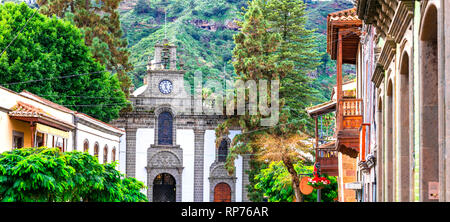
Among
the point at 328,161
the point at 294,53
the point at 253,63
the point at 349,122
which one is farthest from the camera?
the point at 294,53

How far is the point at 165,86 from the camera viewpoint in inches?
2288

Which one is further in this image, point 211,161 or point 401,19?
point 211,161

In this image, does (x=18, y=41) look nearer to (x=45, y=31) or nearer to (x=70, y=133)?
(x=45, y=31)

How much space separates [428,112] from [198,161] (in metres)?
48.6

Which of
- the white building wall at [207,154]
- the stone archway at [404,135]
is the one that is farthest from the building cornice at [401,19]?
the white building wall at [207,154]

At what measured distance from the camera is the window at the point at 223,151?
57250mm

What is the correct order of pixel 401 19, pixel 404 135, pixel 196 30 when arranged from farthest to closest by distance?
pixel 196 30 → pixel 404 135 → pixel 401 19

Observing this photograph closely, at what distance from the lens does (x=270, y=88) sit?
51.1m

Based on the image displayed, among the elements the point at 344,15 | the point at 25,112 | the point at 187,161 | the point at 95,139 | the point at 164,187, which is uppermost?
the point at 344,15

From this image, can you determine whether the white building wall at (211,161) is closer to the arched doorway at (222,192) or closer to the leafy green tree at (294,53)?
the arched doorway at (222,192)

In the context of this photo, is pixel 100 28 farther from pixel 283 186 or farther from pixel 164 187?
pixel 283 186

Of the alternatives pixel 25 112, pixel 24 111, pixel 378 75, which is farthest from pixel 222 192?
pixel 378 75

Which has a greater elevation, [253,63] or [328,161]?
[253,63]

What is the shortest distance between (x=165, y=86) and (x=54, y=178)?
39.6 m
